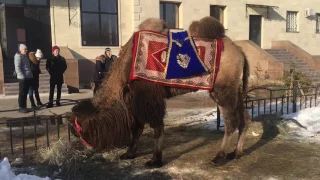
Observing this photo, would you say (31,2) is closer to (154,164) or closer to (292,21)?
(154,164)

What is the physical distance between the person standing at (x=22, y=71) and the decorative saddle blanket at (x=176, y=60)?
569 centimetres

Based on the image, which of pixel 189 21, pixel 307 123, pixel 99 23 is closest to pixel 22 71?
pixel 307 123

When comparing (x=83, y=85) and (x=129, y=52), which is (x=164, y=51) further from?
(x=83, y=85)

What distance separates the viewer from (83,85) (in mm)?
16062

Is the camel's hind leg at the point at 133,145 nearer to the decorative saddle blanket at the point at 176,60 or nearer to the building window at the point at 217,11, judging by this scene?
the decorative saddle blanket at the point at 176,60

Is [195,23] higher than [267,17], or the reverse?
[267,17]

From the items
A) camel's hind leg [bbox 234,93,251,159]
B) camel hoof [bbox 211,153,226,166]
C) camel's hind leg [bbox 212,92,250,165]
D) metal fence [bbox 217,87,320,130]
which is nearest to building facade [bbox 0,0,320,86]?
metal fence [bbox 217,87,320,130]

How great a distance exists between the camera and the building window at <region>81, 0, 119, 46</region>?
17266 millimetres

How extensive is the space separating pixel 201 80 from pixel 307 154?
83.3 inches

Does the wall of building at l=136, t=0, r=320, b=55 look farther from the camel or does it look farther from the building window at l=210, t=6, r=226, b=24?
the camel

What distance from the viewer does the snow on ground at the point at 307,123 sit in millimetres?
6578

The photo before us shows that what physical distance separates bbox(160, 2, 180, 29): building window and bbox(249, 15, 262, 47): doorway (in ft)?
19.5

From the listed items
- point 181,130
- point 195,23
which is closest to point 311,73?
point 181,130

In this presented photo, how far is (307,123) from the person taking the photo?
7.34 metres
